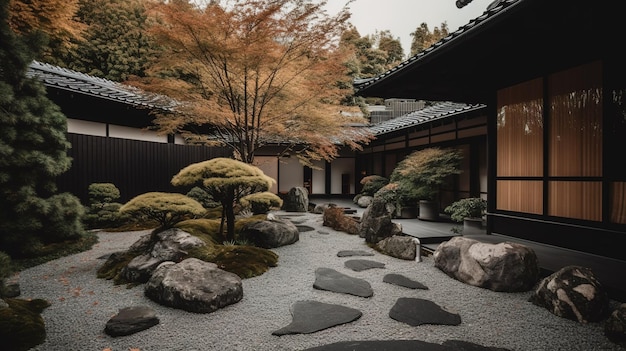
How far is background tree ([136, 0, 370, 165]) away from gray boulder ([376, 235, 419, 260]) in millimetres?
3875

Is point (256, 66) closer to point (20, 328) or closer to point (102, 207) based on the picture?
point (20, 328)

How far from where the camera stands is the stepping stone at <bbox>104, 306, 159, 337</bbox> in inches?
125

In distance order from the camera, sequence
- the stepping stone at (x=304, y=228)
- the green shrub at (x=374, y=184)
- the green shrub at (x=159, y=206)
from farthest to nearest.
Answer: the green shrub at (x=374, y=184)
the stepping stone at (x=304, y=228)
the green shrub at (x=159, y=206)

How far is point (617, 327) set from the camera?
Result: 117 inches

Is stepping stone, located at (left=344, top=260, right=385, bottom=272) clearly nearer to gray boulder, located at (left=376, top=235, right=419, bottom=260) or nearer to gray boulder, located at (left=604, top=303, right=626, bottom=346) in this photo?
gray boulder, located at (left=376, top=235, right=419, bottom=260)

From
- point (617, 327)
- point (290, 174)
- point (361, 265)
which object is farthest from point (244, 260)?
point (290, 174)

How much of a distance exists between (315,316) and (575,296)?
3.18m

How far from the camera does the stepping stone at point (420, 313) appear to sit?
3414 mm

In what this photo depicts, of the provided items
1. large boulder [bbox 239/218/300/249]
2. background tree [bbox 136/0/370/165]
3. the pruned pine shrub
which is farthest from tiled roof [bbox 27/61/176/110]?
large boulder [bbox 239/218/300/249]

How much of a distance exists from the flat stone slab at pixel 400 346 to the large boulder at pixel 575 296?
4.64 ft

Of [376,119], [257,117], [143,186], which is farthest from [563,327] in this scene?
[376,119]

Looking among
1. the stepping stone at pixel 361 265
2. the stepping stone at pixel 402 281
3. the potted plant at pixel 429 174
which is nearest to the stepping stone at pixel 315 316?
the stepping stone at pixel 402 281

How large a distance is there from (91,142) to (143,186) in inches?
87.7

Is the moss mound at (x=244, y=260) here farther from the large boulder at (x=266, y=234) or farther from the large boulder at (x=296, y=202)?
the large boulder at (x=296, y=202)
